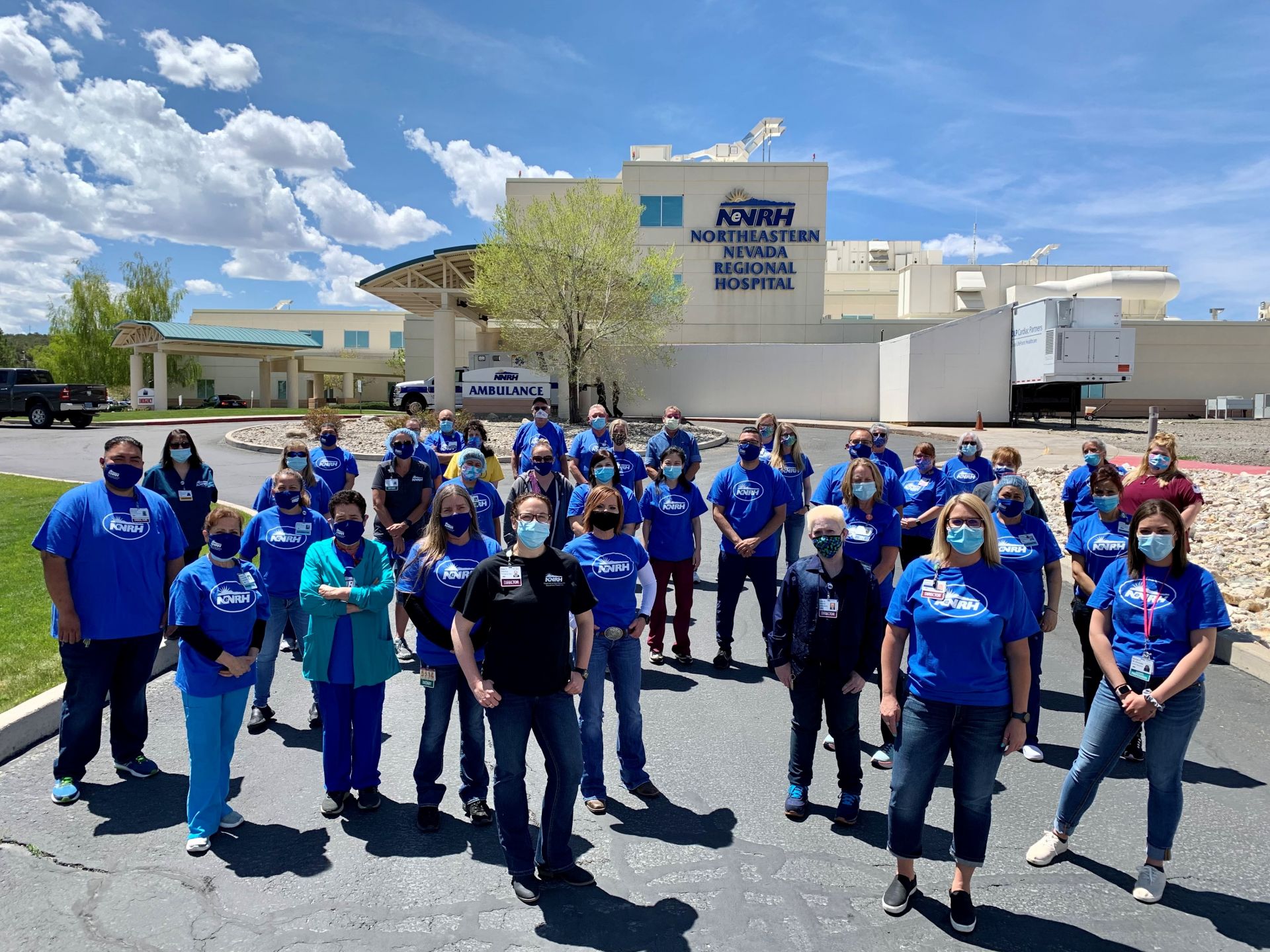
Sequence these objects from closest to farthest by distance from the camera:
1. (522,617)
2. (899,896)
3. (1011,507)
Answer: (899,896), (522,617), (1011,507)

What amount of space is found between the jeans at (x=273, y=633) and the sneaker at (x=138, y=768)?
2.79ft

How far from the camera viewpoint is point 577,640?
160 inches

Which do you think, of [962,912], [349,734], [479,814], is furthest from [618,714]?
[962,912]

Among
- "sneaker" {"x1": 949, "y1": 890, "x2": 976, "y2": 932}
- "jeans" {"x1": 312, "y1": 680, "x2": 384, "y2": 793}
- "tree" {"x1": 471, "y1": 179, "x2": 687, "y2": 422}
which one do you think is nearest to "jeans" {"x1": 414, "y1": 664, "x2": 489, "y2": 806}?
"jeans" {"x1": 312, "y1": 680, "x2": 384, "y2": 793}

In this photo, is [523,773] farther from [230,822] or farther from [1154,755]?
[1154,755]

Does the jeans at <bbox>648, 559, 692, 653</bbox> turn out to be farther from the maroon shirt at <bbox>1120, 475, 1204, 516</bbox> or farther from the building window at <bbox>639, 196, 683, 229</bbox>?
the building window at <bbox>639, 196, 683, 229</bbox>

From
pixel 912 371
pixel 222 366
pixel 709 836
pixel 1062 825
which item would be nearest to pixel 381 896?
pixel 709 836

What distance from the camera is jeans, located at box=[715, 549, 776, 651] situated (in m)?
7.08

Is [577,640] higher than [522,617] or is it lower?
lower

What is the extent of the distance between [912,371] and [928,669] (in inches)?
1192

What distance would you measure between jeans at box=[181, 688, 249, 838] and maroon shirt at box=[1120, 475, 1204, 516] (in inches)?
246

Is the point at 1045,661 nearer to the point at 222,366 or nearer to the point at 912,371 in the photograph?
the point at 912,371

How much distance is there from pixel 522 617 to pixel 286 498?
8.81ft

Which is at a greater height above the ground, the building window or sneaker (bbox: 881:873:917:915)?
the building window
